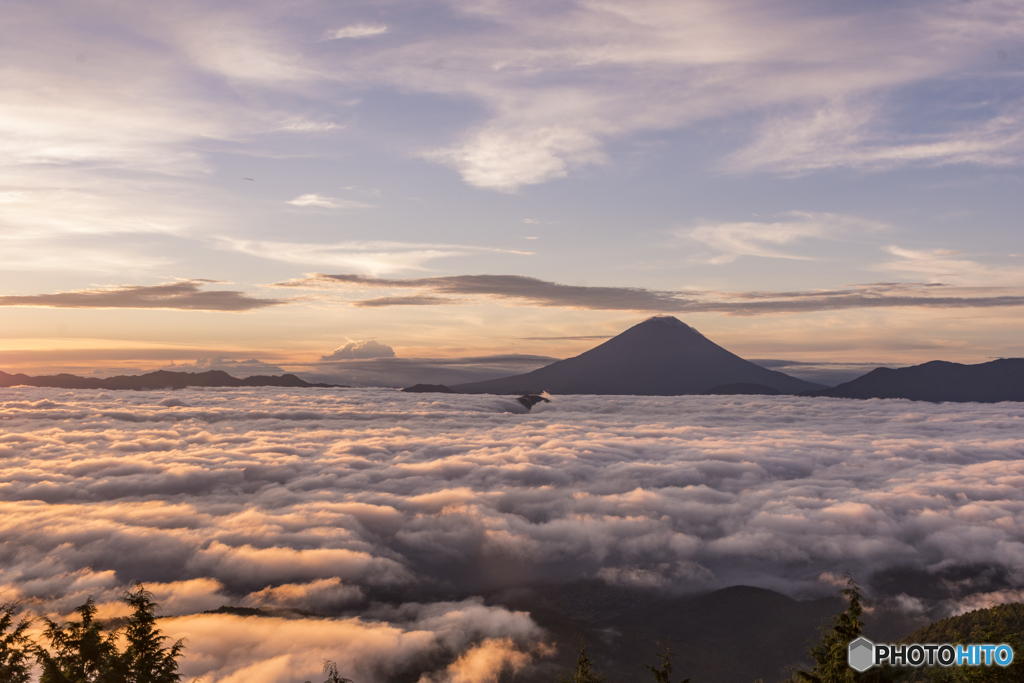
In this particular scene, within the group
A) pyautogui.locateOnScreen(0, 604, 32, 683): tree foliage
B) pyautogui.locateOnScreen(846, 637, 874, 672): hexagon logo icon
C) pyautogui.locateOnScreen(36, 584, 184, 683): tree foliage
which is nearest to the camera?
pyautogui.locateOnScreen(846, 637, 874, 672): hexagon logo icon

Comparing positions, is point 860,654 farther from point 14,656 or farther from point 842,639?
point 14,656

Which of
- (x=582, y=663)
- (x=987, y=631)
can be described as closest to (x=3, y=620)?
(x=582, y=663)

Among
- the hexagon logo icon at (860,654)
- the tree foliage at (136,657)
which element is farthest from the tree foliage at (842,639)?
the tree foliage at (136,657)

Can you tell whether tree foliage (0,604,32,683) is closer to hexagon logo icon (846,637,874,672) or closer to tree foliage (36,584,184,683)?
tree foliage (36,584,184,683)

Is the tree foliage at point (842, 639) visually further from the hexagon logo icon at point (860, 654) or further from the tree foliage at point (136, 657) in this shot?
the tree foliage at point (136, 657)

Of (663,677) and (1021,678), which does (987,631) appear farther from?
(663,677)

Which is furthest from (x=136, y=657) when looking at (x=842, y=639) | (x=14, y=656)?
(x=842, y=639)

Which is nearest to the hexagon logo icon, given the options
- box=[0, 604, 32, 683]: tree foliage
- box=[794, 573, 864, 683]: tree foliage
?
box=[794, 573, 864, 683]: tree foliage

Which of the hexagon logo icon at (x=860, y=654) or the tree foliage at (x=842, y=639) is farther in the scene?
the tree foliage at (x=842, y=639)
